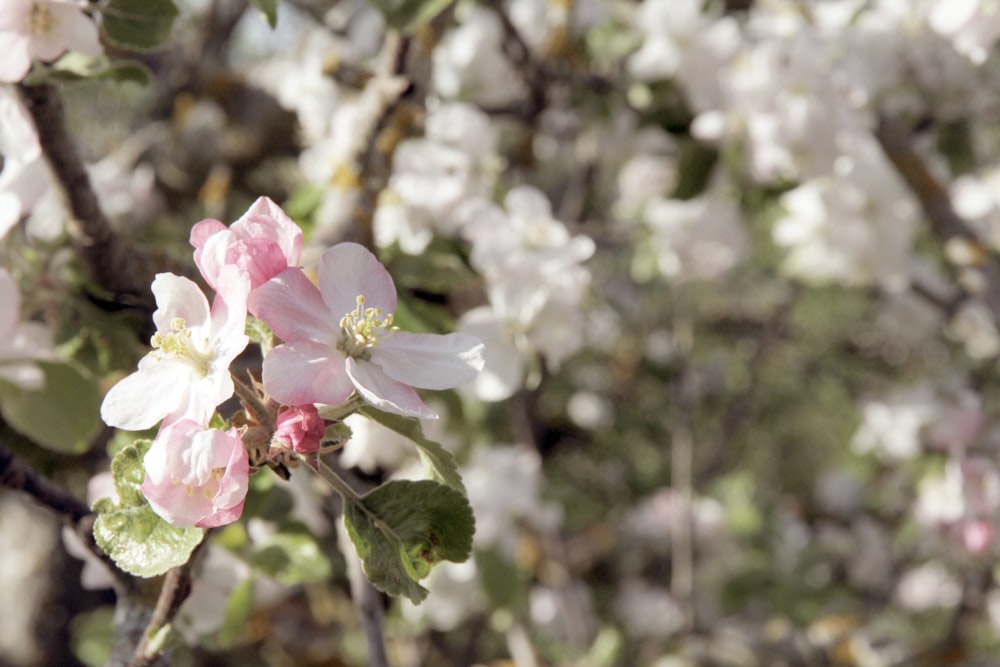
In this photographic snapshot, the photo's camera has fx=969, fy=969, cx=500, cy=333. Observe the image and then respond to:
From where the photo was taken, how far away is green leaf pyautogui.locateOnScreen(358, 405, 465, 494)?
1.91 feet

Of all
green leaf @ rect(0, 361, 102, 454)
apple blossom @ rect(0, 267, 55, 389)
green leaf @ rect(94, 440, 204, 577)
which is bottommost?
green leaf @ rect(0, 361, 102, 454)

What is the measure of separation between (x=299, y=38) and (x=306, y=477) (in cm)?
124

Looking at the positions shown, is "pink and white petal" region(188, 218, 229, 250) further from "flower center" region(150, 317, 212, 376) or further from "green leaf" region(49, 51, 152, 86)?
"green leaf" region(49, 51, 152, 86)

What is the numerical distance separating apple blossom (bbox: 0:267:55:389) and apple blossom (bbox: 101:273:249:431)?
283 mm

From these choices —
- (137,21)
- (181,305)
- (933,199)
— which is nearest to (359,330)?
(181,305)

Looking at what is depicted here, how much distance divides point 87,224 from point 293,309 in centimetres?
45

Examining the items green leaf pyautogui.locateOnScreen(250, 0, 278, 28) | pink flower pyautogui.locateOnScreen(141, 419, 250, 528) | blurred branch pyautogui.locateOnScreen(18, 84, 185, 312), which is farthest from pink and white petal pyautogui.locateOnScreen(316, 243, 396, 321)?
blurred branch pyautogui.locateOnScreen(18, 84, 185, 312)

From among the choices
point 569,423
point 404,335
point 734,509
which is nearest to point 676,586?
point 734,509

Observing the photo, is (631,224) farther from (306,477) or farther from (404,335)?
(404,335)

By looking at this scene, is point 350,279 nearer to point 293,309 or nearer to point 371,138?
point 293,309

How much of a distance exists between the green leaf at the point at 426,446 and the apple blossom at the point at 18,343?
0.39m

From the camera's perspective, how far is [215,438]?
51 cm

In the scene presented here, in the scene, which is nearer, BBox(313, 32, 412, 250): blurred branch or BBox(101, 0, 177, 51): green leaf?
BBox(101, 0, 177, 51): green leaf

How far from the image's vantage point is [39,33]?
0.77 meters
